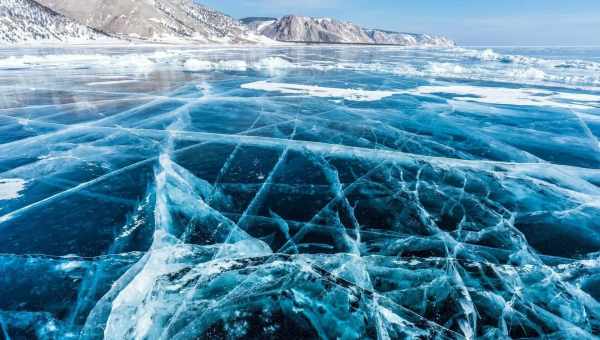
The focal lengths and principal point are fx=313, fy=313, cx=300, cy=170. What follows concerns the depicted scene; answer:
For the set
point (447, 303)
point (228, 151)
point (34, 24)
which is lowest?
point (447, 303)

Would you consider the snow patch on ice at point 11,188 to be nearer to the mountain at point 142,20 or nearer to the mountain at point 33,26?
the mountain at point 33,26

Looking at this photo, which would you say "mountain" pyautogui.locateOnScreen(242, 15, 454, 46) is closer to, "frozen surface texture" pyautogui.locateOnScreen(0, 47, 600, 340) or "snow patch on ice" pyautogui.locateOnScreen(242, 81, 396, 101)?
"snow patch on ice" pyautogui.locateOnScreen(242, 81, 396, 101)

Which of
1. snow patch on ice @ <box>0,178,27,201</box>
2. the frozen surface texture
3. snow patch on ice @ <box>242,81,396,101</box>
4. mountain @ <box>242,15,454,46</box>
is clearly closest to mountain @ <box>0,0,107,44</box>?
snow patch on ice @ <box>242,81,396,101</box>

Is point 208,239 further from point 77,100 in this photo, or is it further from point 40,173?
point 77,100

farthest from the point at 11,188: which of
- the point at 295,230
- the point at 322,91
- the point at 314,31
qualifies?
the point at 314,31

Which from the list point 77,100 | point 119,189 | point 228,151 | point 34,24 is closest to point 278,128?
point 228,151

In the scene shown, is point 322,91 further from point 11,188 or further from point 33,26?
point 33,26
